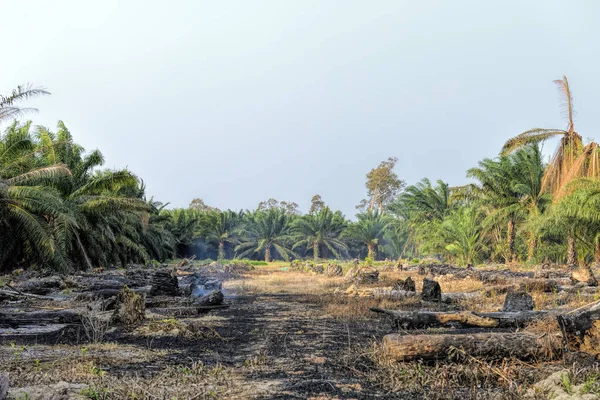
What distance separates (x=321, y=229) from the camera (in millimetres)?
46250

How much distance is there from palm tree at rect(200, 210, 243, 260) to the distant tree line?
129 mm

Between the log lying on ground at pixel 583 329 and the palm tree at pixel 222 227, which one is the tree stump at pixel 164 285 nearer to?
the log lying on ground at pixel 583 329

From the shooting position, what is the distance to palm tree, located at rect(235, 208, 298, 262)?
152 ft

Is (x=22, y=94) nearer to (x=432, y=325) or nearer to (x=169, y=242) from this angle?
(x=432, y=325)

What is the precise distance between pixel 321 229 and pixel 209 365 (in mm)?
41241

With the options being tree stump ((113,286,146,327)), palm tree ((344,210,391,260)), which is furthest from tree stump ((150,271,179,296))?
palm tree ((344,210,391,260))

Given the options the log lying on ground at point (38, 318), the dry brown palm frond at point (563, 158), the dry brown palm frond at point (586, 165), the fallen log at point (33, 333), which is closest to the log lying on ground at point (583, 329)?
the fallen log at point (33, 333)

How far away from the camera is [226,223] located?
49125 mm

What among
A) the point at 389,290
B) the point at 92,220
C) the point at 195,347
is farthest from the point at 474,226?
the point at 195,347

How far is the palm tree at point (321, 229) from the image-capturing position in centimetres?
4575

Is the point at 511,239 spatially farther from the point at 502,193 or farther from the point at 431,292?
the point at 431,292

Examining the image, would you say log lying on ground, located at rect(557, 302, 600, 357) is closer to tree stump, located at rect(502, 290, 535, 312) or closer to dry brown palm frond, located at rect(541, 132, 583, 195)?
tree stump, located at rect(502, 290, 535, 312)

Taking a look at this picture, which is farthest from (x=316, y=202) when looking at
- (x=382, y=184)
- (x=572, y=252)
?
(x=572, y=252)

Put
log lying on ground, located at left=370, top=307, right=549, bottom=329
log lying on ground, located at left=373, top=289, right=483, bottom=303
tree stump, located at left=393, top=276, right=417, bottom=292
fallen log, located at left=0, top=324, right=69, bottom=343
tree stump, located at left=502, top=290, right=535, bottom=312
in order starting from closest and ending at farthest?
fallen log, located at left=0, top=324, right=69, bottom=343 < log lying on ground, located at left=370, top=307, right=549, bottom=329 < tree stump, located at left=502, top=290, right=535, bottom=312 < log lying on ground, located at left=373, top=289, right=483, bottom=303 < tree stump, located at left=393, top=276, right=417, bottom=292
